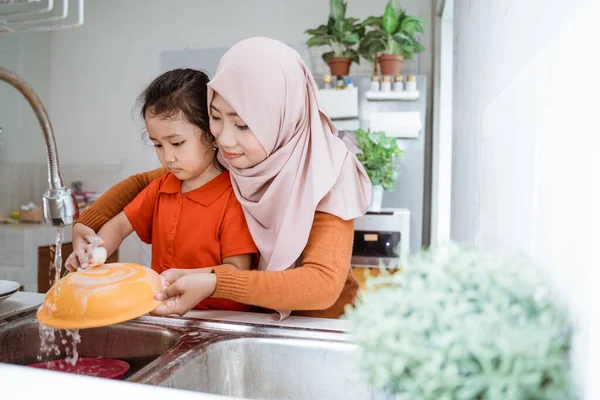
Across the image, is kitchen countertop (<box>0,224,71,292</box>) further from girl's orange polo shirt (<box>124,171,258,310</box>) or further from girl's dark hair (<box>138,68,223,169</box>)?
girl's dark hair (<box>138,68,223,169</box>)

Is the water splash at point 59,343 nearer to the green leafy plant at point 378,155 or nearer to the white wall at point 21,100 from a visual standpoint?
the green leafy plant at point 378,155

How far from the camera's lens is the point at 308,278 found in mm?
1011

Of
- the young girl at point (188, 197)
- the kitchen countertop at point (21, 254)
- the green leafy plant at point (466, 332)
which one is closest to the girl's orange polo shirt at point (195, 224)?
the young girl at point (188, 197)

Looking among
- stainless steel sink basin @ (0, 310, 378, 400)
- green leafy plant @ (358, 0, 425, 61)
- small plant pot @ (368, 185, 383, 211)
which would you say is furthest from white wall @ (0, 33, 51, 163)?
stainless steel sink basin @ (0, 310, 378, 400)

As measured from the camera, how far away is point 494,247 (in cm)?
82

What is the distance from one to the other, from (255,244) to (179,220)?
0.23 metres

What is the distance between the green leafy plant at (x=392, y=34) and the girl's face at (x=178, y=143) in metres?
2.22

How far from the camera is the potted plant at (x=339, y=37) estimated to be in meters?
3.16

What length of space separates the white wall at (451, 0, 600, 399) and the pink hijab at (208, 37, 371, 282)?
315 millimetres

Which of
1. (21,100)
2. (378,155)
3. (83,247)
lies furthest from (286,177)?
(21,100)

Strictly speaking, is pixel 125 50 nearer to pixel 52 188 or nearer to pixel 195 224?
pixel 195 224

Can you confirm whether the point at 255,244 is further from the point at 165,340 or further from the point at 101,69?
the point at 101,69

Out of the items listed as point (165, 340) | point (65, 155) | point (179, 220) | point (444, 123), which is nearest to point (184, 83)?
point (179, 220)

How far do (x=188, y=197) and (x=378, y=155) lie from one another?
1863 millimetres
